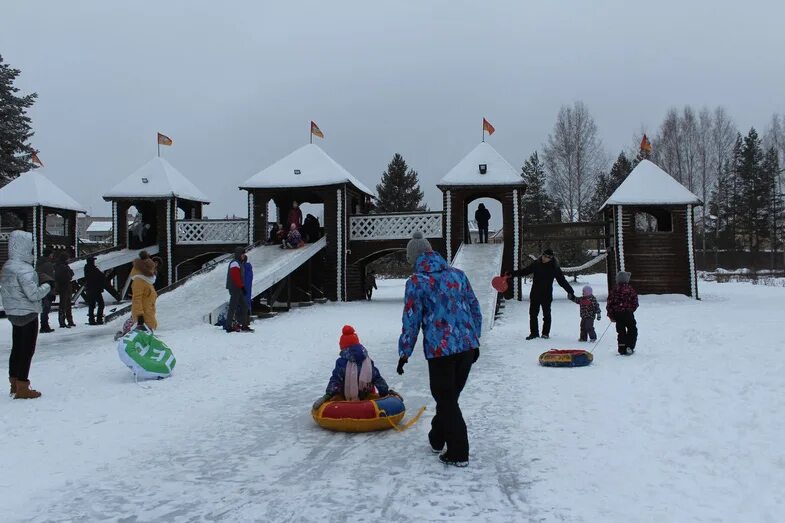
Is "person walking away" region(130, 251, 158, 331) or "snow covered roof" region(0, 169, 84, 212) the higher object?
"snow covered roof" region(0, 169, 84, 212)

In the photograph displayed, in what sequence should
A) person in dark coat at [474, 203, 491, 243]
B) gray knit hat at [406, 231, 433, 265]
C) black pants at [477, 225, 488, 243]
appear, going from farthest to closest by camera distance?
black pants at [477, 225, 488, 243], person in dark coat at [474, 203, 491, 243], gray knit hat at [406, 231, 433, 265]

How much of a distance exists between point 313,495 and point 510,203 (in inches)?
735

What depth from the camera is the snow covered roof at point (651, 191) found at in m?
21.3

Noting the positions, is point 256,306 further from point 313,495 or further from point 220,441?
point 313,495

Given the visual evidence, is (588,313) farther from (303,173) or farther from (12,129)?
(12,129)

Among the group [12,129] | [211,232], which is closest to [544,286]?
[211,232]

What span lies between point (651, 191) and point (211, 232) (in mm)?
17668

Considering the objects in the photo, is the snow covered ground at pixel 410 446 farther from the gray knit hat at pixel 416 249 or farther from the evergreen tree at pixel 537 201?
the evergreen tree at pixel 537 201

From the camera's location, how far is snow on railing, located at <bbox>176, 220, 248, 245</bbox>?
77.7 ft

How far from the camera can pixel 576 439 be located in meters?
4.89

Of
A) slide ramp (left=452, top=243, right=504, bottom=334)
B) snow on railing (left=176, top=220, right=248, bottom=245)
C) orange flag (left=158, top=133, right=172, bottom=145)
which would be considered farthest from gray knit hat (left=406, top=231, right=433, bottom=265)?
orange flag (left=158, top=133, right=172, bottom=145)

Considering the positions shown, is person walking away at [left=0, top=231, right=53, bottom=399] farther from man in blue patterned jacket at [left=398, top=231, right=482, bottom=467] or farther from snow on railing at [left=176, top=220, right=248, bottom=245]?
snow on railing at [left=176, top=220, right=248, bottom=245]

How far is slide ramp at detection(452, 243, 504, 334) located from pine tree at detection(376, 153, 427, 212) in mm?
33573

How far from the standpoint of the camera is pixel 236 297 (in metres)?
11.8
